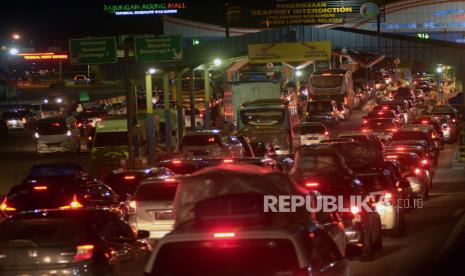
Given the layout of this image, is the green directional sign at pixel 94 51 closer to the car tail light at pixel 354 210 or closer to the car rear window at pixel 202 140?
the car rear window at pixel 202 140

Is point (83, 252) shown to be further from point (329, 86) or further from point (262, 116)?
point (329, 86)

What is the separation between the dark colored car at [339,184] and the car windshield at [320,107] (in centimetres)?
4299

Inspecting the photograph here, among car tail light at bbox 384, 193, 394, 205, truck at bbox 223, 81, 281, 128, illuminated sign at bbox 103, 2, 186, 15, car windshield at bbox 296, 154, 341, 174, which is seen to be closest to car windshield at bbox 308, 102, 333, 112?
truck at bbox 223, 81, 281, 128

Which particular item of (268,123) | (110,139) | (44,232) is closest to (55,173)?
(44,232)

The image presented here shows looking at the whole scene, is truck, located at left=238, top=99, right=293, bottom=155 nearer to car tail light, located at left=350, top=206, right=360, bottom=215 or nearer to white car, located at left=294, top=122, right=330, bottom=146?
Result: white car, located at left=294, top=122, right=330, bottom=146

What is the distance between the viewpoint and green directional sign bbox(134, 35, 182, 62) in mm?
40812

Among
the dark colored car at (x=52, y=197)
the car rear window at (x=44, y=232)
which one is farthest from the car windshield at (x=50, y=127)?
the car rear window at (x=44, y=232)

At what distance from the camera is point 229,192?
9.53m

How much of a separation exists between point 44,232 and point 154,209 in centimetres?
500

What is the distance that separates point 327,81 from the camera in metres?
66.9

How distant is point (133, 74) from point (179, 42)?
3228 millimetres

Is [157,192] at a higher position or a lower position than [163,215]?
higher

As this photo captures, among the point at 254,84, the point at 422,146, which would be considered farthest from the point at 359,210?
the point at 254,84

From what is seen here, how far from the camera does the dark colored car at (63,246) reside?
35.7 feet
